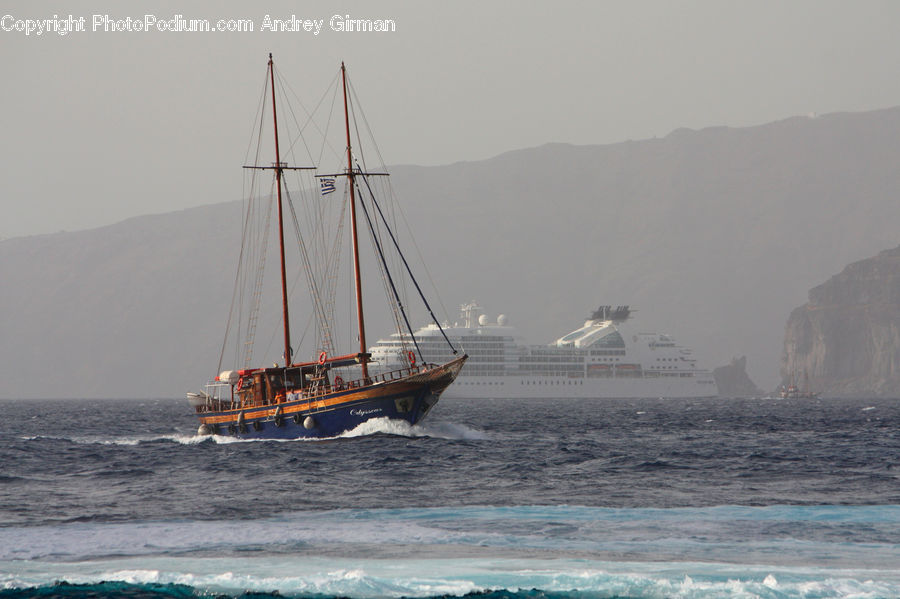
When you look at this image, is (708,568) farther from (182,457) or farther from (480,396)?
(480,396)

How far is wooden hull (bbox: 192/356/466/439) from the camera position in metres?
55.7

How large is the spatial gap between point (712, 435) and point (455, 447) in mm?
20787

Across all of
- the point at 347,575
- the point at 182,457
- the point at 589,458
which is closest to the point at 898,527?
the point at 347,575

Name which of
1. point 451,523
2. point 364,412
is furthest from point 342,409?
point 451,523

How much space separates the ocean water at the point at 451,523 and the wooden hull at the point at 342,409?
4693 millimetres

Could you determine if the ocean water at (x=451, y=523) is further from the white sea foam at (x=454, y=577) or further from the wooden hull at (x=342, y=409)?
the wooden hull at (x=342, y=409)

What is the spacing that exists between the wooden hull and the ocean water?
185 inches

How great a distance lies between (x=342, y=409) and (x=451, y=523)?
91.7 ft

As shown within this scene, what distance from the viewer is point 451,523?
28281mm

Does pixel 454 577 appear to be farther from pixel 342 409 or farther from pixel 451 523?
pixel 342 409

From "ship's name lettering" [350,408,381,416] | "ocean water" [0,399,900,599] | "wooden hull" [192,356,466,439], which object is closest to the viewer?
"ocean water" [0,399,900,599]

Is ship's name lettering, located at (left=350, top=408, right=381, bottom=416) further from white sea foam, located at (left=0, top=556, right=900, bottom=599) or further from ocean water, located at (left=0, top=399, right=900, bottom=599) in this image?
white sea foam, located at (left=0, top=556, right=900, bottom=599)

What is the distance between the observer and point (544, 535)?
2634 cm

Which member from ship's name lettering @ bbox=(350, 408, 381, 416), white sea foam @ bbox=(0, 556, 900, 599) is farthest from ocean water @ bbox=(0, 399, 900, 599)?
ship's name lettering @ bbox=(350, 408, 381, 416)
